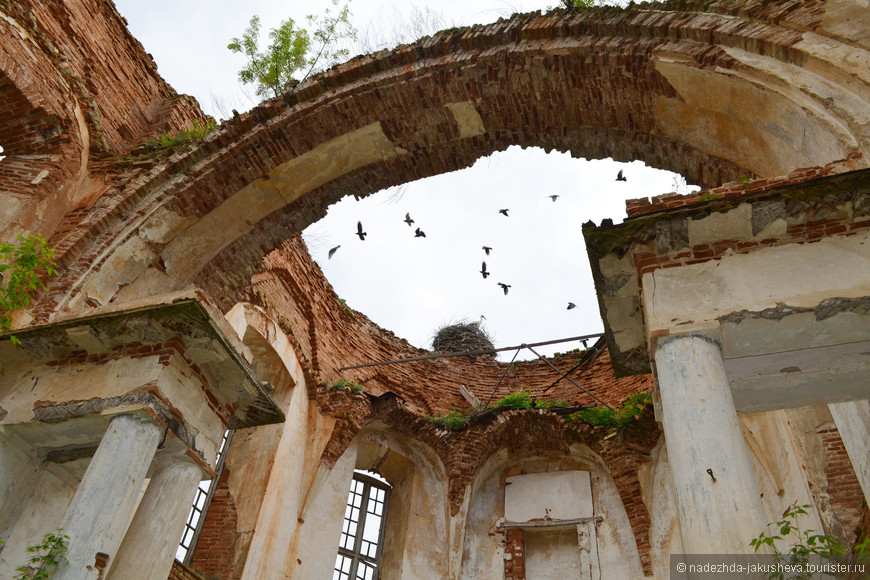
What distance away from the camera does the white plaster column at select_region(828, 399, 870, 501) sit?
15.2 feet

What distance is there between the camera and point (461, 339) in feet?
49.6

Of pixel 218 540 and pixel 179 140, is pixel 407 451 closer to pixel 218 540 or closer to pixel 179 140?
pixel 218 540

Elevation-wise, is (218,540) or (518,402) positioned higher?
(518,402)

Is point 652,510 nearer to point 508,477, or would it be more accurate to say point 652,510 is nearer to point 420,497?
point 508,477

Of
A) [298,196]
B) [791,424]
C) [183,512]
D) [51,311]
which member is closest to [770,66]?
[791,424]

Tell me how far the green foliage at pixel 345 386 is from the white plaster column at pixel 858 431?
7013 mm

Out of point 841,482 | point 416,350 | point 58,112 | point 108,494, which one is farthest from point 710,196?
point 416,350

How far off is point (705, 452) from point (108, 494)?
3.33 m

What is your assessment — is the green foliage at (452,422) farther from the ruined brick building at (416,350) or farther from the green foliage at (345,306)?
the green foliage at (345,306)

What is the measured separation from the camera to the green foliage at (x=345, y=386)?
10.7 m

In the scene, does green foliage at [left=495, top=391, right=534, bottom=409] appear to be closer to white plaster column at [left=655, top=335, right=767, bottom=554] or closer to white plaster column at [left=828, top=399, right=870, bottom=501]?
white plaster column at [left=828, top=399, right=870, bottom=501]

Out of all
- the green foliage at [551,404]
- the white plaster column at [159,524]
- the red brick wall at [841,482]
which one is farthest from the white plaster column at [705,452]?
the green foliage at [551,404]

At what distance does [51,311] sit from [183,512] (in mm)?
2451

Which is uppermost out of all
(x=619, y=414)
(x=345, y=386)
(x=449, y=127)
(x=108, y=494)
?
(x=449, y=127)
